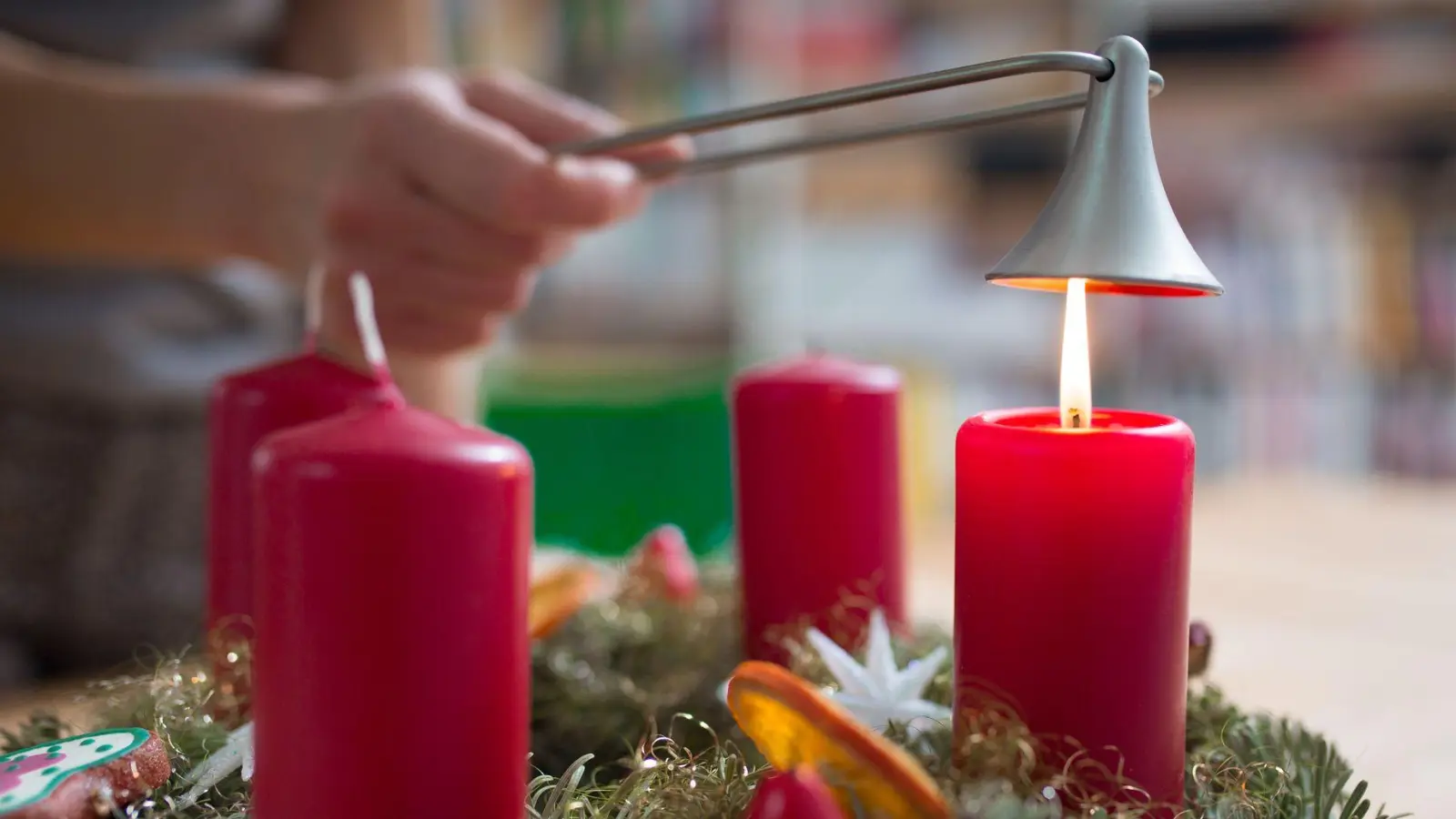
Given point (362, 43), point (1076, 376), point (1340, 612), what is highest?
point (362, 43)

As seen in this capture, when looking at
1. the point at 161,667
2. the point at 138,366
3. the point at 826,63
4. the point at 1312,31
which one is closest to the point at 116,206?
the point at 138,366

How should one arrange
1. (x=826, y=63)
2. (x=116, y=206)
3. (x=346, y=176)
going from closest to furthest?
(x=346, y=176)
(x=116, y=206)
(x=826, y=63)

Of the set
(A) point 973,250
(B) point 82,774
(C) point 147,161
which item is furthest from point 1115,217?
(A) point 973,250

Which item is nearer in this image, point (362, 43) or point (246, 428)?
point (246, 428)

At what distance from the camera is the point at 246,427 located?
0.51 m

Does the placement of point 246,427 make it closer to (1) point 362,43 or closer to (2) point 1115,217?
(2) point 1115,217

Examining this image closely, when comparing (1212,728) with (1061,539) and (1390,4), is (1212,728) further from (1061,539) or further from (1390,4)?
(1390,4)

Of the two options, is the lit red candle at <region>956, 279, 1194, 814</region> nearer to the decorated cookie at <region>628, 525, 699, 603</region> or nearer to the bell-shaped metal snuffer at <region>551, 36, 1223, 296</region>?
the bell-shaped metal snuffer at <region>551, 36, 1223, 296</region>

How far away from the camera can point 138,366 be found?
38.3 inches

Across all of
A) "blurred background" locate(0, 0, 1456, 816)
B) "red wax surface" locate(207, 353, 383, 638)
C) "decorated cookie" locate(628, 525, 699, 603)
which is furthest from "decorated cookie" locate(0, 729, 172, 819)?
"blurred background" locate(0, 0, 1456, 816)

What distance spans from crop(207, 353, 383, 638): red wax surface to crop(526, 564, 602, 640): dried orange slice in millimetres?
147

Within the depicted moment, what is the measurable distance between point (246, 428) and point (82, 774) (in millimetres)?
182

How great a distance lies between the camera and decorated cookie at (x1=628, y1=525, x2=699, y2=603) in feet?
2.38

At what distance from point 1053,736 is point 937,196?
2141mm
